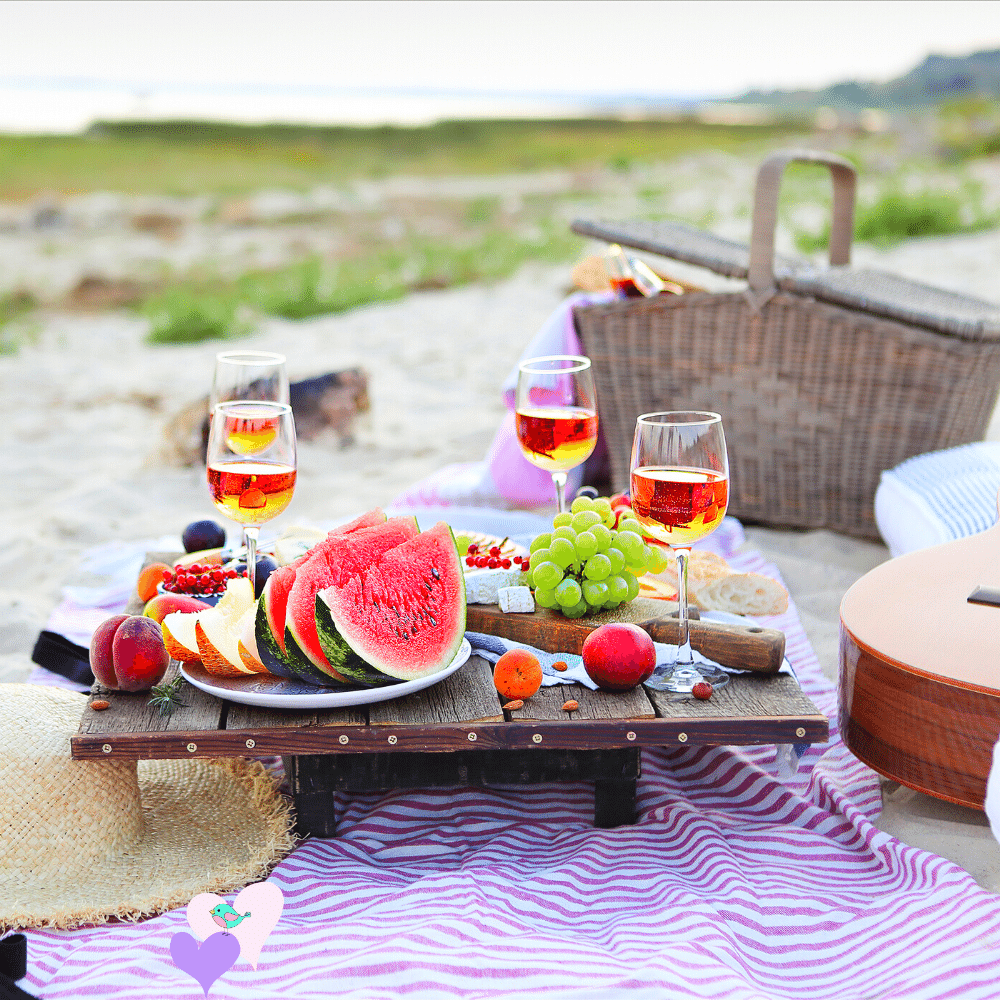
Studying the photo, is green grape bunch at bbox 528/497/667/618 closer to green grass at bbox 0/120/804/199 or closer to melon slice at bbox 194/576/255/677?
melon slice at bbox 194/576/255/677

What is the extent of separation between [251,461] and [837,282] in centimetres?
263

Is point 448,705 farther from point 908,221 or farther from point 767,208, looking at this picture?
point 908,221

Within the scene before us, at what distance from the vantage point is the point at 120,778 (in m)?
2.20

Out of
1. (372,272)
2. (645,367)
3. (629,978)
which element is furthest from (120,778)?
(372,272)

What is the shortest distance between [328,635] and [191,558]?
106cm

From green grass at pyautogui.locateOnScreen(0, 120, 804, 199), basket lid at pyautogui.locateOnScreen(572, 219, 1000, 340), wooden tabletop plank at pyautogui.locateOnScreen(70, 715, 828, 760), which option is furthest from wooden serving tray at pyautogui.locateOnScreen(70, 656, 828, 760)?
green grass at pyautogui.locateOnScreen(0, 120, 804, 199)

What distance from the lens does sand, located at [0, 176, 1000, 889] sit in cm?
365

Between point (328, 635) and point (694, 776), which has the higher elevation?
point (328, 635)

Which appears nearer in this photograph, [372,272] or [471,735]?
[471,735]

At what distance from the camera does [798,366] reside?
4.10m

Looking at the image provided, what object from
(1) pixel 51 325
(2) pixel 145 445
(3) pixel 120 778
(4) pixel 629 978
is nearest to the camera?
(4) pixel 629 978

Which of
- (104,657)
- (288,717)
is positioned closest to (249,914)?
(288,717)

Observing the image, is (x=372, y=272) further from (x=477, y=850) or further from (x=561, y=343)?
(x=477, y=850)

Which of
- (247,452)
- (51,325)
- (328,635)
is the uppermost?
(247,452)
